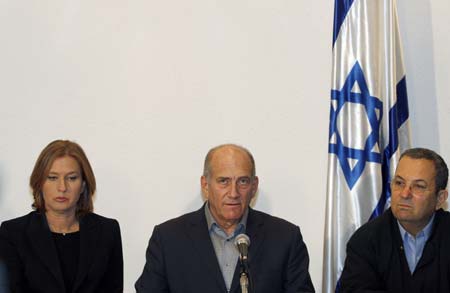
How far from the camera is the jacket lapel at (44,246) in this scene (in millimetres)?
5043

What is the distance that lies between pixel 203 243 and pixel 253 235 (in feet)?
1.00

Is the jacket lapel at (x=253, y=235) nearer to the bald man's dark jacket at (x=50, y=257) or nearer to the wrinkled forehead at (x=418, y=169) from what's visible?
the wrinkled forehead at (x=418, y=169)

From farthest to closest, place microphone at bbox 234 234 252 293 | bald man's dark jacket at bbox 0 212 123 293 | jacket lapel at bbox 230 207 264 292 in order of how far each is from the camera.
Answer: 1. bald man's dark jacket at bbox 0 212 123 293
2. jacket lapel at bbox 230 207 264 292
3. microphone at bbox 234 234 252 293

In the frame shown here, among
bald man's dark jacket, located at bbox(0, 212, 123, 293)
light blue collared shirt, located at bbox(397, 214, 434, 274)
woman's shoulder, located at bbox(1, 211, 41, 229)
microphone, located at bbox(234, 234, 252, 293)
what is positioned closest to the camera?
microphone, located at bbox(234, 234, 252, 293)

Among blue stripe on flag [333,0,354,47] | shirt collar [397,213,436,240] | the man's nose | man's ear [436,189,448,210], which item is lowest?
shirt collar [397,213,436,240]

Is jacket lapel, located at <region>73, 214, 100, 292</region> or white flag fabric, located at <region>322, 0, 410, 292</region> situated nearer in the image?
jacket lapel, located at <region>73, 214, 100, 292</region>

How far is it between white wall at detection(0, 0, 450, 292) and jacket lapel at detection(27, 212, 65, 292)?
95 centimetres

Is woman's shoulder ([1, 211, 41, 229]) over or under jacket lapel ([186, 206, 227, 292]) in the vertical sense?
over

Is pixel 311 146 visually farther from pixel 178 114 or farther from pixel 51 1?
pixel 51 1

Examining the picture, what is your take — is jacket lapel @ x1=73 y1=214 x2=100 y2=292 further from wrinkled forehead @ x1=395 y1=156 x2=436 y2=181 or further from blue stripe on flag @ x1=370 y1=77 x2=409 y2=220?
wrinkled forehead @ x1=395 y1=156 x2=436 y2=181

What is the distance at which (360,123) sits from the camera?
544 centimetres

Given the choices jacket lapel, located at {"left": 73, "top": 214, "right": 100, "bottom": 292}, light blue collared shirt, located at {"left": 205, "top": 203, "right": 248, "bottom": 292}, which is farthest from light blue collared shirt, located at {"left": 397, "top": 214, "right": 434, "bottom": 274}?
jacket lapel, located at {"left": 73, "top": 214, "right": 100, "bottom": 292}

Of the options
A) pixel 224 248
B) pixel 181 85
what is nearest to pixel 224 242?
pixel 224 248

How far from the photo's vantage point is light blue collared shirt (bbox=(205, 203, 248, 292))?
4738 mm
